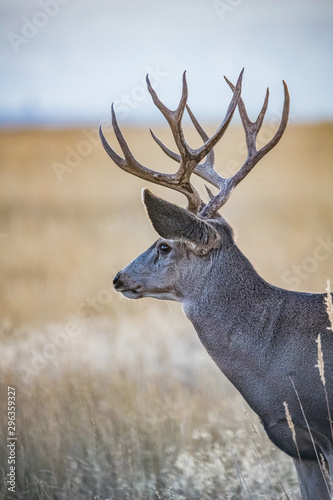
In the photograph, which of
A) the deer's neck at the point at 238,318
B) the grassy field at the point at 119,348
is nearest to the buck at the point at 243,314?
the deer's neck at the point at 238,318

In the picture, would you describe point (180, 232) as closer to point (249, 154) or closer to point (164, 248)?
point (164, 248)

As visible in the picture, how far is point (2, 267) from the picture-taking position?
49.2 ft

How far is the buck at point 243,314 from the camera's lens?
469 cm

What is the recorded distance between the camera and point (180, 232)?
492 cm

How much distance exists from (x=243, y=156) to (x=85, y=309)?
31.2ft

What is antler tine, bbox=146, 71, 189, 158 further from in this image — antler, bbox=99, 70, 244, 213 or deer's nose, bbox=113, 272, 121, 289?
deer's nose, bbox=113, 272, 121, 289

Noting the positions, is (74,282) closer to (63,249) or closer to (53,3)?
(63,249)

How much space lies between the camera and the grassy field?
20.4ft

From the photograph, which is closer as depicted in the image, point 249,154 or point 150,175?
point 150,175

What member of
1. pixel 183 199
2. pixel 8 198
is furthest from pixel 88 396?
pixel 8 198

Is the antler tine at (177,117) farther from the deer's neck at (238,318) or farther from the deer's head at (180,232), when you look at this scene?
the deer's neck at (238,318)

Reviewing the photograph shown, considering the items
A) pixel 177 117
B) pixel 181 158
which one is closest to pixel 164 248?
pixel 181 158

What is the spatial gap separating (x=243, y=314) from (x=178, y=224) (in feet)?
2.24

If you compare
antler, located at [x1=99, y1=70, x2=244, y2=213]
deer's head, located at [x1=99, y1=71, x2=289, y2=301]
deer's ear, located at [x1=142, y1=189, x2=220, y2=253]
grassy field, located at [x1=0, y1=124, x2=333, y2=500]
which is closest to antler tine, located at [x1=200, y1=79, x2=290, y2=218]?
deer's head, located at [x1=99, y1=71, x2=289, y2=301]
